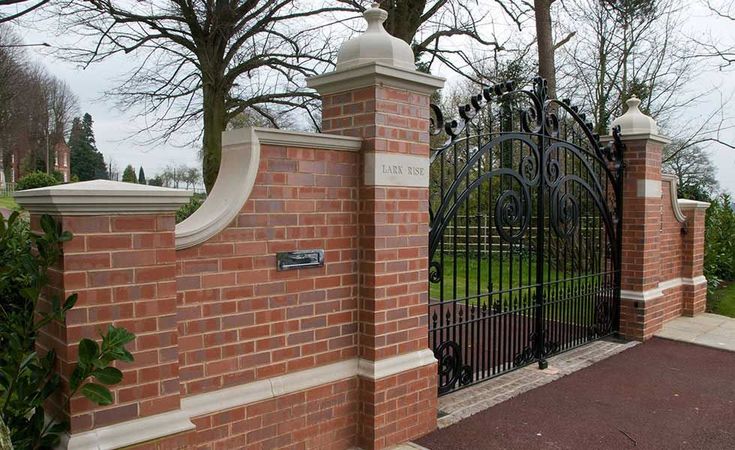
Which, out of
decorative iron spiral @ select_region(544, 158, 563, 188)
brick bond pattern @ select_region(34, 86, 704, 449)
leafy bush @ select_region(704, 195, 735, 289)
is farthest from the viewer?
leafy bush @ select_region(704, 195, 735, 289)

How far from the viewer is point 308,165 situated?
3527 millimetres

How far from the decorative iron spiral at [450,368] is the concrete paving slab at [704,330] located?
3.74m

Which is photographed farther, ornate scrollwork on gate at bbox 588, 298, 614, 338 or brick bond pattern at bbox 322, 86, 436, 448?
ornate scrollwork on gate at bbox 588, 298, 614, 338

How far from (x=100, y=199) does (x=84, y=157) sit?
170ft

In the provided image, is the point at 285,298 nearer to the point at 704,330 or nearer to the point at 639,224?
the point at 639,224

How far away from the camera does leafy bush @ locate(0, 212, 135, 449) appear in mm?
2381

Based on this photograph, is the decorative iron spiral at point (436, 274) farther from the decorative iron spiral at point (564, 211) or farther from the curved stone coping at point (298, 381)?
the decorative iron spiral at point (564, 211)

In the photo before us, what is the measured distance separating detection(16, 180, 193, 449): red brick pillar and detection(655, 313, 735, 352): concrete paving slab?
659 cm

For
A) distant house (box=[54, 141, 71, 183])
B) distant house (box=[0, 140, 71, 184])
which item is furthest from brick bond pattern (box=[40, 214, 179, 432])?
distant house (box=[54, 141, 71, 183])

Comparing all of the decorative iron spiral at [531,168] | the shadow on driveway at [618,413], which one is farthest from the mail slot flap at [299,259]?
the decorative iron spiral at [531,168]

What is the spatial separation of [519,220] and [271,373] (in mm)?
3190

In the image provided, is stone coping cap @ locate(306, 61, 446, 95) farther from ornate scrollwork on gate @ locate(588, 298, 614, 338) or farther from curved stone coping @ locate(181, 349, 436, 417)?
ornate scrollwork on gate @ locate(588, 298, 614, 338)

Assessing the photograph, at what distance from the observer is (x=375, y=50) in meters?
3.73

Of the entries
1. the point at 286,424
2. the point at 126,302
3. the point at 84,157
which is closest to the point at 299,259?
the point at 286,424
